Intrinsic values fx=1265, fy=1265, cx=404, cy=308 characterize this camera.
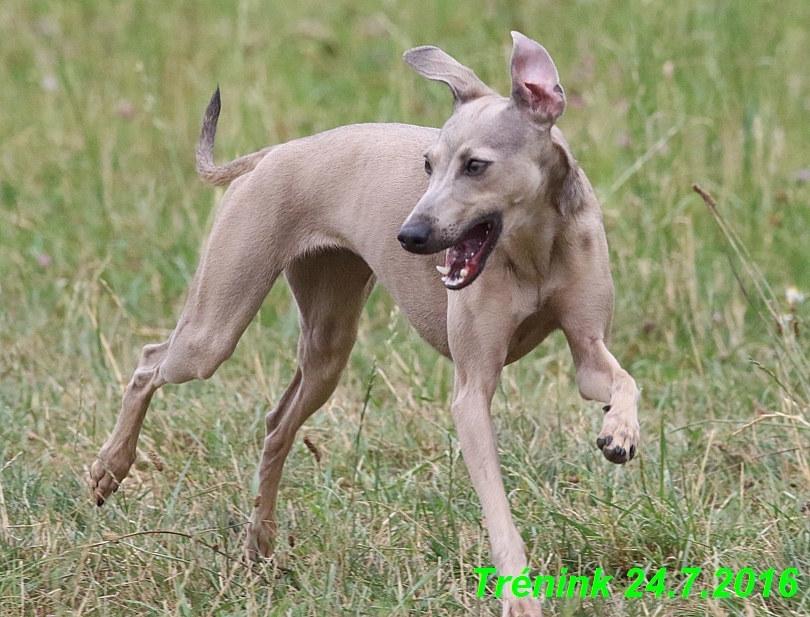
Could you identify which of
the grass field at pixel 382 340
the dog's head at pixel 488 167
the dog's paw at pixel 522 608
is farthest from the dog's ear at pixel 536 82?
the dog's paw at pixel 522 608

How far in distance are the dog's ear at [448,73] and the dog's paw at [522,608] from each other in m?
1.45

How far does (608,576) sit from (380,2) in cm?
717

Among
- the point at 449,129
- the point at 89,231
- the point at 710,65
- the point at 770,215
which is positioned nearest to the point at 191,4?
the point at 89,231

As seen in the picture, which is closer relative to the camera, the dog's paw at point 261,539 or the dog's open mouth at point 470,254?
the dog's open mouth at point 470,254

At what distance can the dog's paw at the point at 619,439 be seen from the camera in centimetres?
331

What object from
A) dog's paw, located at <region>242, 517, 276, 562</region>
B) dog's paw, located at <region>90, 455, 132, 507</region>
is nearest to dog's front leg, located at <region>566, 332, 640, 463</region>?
dog's paw, located at <region>242, 517, 276, 562</region>

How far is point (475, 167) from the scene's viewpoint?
3.47m

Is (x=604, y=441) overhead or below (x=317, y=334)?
overhead

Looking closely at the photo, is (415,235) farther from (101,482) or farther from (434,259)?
(101,482)

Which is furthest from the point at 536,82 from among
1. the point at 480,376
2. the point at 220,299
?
the point at 220,299

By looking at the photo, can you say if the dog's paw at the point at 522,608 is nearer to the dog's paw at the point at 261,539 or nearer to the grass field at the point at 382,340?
the grass field at the point at 382,340

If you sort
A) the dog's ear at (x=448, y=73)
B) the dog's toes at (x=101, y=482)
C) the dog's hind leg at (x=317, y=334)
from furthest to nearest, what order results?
1. the dog's hind leg at (x=317, y=334)
2. the dog's toes at (x=101, y=482)
3. the dog's ear at (x=448, y=73)

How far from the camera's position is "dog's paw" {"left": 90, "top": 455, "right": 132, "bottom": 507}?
4.38 metres

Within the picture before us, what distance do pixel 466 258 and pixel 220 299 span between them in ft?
3.52
